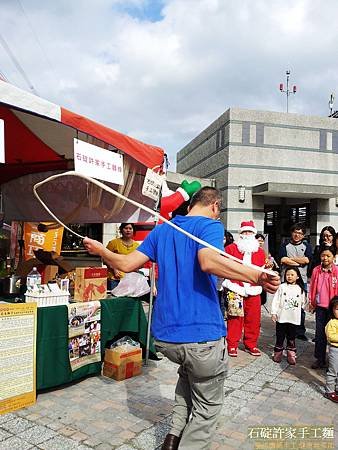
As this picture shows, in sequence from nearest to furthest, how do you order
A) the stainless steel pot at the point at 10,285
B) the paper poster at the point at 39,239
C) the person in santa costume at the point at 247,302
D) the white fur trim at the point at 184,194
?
the stainless steel pot at the point at 10,285 < the white fur trim at the point at 184,194 < the person in santa costume at the point at 247,302 < the paper poster at the point at 39,239

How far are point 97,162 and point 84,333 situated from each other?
1629 mm

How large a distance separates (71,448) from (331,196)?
1182cm

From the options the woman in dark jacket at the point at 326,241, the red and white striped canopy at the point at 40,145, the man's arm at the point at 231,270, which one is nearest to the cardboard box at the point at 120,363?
the red and white striped canopy at the point at 40,145

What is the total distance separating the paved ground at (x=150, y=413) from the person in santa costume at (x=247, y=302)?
23.9 inches

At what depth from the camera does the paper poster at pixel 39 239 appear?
6.75m

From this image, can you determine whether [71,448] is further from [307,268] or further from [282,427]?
[307,268]

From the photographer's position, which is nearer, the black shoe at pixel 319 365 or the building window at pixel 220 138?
the black shoe at pixel 319 365

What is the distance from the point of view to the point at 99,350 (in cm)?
405

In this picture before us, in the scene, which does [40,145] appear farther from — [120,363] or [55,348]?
[120,363]

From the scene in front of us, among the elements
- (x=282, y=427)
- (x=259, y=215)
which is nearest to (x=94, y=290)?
(x=282, y=427)

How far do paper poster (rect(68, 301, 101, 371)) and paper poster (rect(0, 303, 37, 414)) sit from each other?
1.31 ft

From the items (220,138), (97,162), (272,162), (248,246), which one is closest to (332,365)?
(248,246)

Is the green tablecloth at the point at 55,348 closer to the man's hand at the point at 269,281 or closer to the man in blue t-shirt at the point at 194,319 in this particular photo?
the man in blue t-shirt at the point at 194,319

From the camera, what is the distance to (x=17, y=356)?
3287mm
